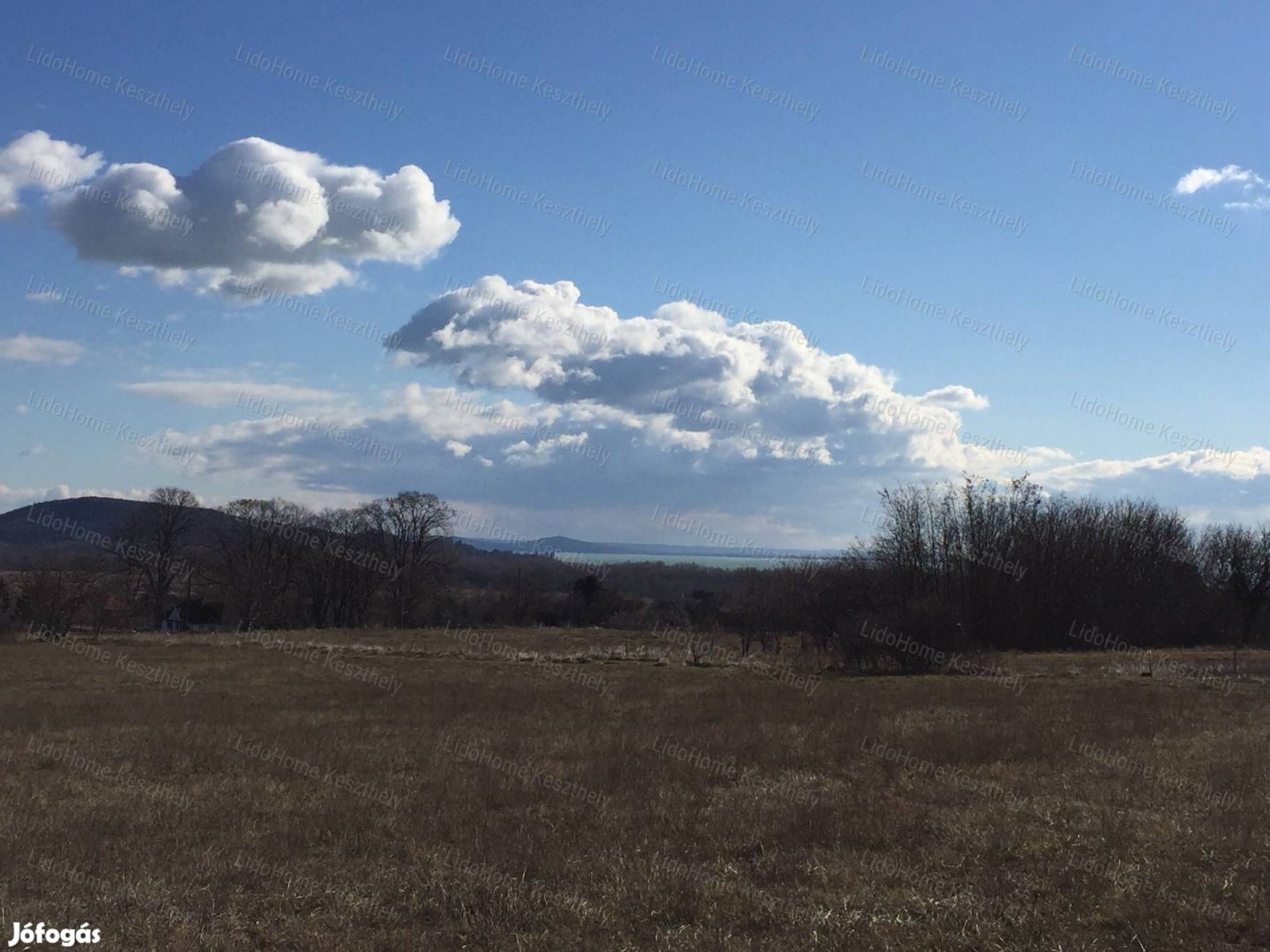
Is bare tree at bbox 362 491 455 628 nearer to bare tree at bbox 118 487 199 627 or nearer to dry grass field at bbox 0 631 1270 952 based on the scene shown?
bare tree at bbox 118 487 199 627

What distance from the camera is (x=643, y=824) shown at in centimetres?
1085

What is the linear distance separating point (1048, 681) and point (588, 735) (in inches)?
733

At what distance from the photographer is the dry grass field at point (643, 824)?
24.1 feet

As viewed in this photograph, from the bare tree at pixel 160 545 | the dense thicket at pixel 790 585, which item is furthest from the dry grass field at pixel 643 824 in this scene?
the bare tree at pixel 160 545

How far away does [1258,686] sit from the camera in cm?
2786

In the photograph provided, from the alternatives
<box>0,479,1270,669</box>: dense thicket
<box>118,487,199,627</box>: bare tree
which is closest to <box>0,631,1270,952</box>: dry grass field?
<box>0,479,1270,669</box>: dense thicket

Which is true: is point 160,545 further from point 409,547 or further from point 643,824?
point 643,824

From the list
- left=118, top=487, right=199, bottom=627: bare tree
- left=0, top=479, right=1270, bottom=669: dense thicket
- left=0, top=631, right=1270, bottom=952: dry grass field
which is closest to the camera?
left=0, top=631, right=1270, bottom=952: dry grass field

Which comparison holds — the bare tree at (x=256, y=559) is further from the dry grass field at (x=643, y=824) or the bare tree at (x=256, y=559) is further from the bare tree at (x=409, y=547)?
the dry grass field at (x=643, y=824)

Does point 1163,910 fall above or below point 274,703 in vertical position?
above

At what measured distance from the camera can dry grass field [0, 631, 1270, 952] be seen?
7.35 meters

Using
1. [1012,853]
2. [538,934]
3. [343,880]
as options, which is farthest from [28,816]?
[1012,853]

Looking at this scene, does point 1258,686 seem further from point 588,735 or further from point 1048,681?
point 588,735

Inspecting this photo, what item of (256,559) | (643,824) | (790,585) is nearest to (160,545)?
(256,559)
